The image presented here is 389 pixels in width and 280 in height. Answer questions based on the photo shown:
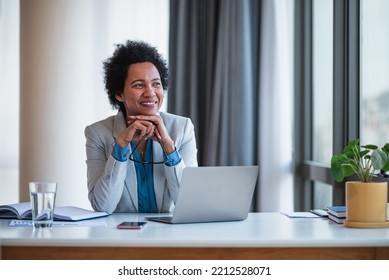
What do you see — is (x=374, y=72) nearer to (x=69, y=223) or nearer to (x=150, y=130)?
(x=150, y=130)

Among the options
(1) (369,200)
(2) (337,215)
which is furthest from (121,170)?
(1) (369,200)

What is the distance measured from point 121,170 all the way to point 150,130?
0.63ft

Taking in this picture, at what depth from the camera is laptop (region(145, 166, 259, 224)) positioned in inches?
89.1

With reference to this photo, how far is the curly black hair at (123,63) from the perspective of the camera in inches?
119

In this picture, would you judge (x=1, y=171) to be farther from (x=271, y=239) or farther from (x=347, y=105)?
(x=271, y=239)

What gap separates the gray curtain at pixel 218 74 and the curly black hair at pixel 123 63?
153cm

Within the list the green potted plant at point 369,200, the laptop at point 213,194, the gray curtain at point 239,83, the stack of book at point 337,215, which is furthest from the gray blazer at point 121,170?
the gray curtain at point 239,83

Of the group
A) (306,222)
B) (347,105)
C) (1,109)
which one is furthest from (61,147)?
(306,222)

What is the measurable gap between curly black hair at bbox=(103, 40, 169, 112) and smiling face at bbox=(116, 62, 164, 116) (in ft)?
0.10

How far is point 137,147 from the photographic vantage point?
2.90 metres

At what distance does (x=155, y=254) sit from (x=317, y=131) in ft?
8.79

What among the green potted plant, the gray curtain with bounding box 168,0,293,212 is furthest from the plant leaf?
the gray curtain with bounding box 168,0,293,212

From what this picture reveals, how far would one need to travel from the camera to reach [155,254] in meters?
1.94

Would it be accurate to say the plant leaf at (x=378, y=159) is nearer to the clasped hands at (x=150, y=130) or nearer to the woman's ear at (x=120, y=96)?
the clasped hands at (x=150, y=130)
